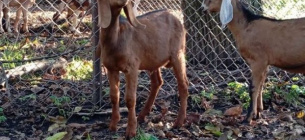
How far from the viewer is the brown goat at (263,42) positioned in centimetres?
497

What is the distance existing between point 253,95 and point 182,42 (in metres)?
0.74

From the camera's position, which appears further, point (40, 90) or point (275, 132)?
point (40, 90)

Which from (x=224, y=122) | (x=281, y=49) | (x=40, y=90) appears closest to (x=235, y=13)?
(x=281, y=49)

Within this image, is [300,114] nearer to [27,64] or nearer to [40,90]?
[40,90]

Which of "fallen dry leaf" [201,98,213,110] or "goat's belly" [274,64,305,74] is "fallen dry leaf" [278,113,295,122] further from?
"fallen dry leaf" [201,98,213,110]

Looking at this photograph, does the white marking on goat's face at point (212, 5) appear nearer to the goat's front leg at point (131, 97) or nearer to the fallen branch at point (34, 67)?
the goat's front leg at point (131, 97)

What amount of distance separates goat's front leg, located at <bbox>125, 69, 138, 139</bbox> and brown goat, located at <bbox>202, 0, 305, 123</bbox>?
3.30 feet

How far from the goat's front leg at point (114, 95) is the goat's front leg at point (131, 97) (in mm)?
159

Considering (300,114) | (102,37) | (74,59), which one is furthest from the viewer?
(74,59)

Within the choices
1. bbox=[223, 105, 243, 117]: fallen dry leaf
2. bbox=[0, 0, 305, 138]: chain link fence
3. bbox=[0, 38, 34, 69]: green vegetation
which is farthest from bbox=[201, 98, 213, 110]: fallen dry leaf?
bbox=[0, 38, 34, 69]: green vegetation

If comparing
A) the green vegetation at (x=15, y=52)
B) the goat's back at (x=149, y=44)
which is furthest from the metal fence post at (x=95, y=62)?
the green vegetation at (x=15, y=52)

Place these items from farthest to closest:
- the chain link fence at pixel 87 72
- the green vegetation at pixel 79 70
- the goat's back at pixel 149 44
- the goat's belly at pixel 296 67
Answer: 1. the green vegetation at pixel 79 70
2. the chain link fence at pixel 87 72
3. the goat's belly at pixel 296 67
4. the goat's back at pixel 149 44

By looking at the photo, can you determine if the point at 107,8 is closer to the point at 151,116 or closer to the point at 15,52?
the point at 151,116

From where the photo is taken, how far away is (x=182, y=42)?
485 cm
